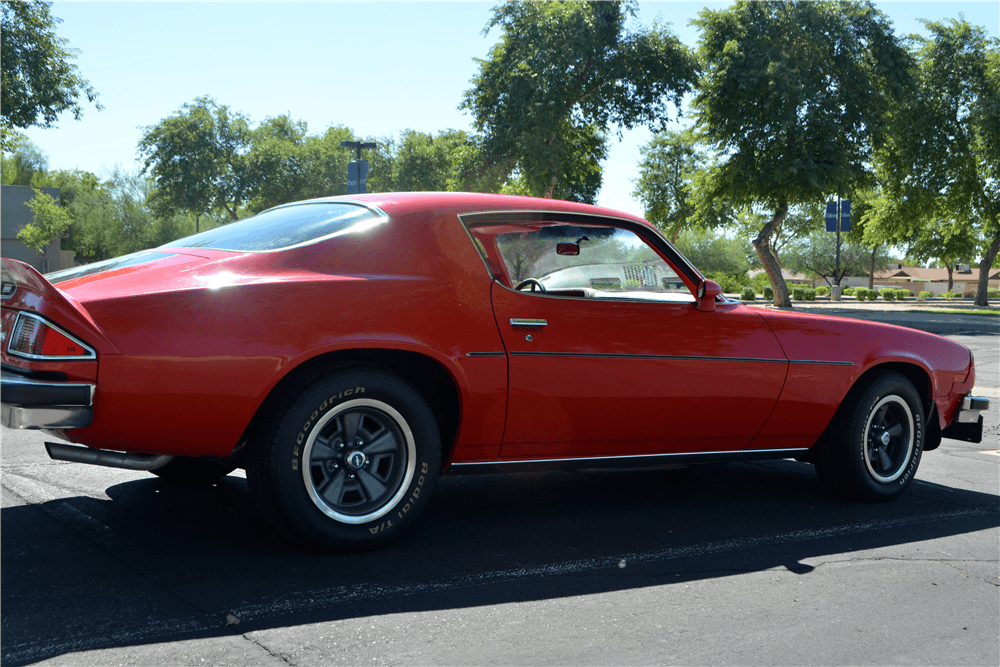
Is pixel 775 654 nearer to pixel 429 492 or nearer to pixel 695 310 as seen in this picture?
pixel 429 492

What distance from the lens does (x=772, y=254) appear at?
111ft

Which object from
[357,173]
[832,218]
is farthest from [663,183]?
[357,173]

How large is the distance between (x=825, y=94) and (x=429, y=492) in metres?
29.7

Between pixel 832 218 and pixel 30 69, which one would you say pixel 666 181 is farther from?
pixel 30 69

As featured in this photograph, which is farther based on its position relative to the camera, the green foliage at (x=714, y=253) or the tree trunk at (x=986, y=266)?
the green foliage at (x=714, y=253)

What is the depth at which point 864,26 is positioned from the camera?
30.0 m

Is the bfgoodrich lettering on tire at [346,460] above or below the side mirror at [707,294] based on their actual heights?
below

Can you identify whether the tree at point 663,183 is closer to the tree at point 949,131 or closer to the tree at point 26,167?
the tree at point 949,131

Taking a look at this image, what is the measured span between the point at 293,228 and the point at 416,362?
31.6 inches

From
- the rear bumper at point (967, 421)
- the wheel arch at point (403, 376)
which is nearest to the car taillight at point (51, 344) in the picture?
the wheel arch at point (403, 376)

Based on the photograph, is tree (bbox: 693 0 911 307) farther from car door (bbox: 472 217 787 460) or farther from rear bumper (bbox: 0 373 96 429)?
rear bumper (bbox: 0 373 96 429)

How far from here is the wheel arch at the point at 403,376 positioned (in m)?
3.40

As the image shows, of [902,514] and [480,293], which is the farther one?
[902,514]

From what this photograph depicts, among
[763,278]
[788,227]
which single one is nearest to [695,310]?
[788,227]
